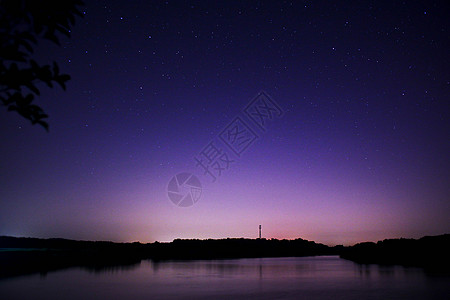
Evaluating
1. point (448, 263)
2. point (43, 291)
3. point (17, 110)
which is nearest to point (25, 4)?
point (17, 110)

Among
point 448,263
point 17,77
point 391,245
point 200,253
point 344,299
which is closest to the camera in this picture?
point 17,77

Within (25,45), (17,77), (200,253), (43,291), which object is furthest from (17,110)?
(200,253)

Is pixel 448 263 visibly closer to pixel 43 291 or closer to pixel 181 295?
pixel 181 295

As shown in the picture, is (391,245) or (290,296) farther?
(391,245)

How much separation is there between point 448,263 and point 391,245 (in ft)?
123

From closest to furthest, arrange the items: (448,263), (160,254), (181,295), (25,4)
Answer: (25,4) → (181,295) → (448,263) → (160,254)

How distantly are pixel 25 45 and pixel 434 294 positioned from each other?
97.1 feet

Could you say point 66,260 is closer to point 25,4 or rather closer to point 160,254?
point 25,4

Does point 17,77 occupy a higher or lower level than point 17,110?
higher

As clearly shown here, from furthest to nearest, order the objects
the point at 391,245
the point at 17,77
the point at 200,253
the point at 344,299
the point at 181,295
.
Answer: the point at 200,253 → the point at 391,245 → the point at 181,295 → the point at 344,299 → the point at 17,77

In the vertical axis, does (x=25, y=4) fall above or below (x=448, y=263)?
above

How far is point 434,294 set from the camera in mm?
24719

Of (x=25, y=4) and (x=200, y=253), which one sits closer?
(x=25, y=4)

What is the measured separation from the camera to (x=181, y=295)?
2542cm
